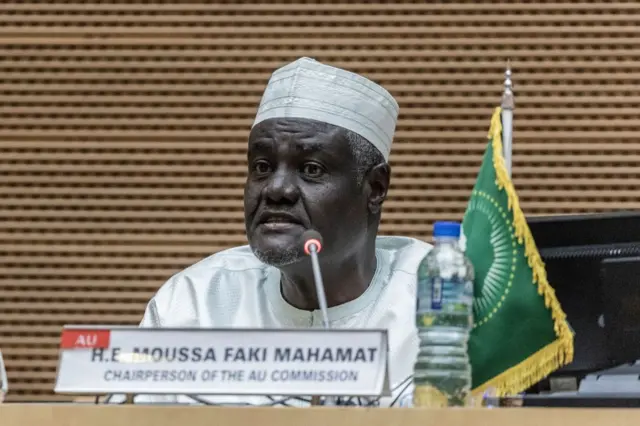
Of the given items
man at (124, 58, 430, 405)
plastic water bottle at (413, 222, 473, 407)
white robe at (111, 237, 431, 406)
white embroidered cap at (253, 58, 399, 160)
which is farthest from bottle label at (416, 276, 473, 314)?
white embroidered cap at (253, 58, 399, 160)

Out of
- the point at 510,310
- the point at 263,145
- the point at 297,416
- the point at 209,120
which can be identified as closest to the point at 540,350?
the point at 510,310

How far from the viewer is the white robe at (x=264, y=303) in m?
2.49

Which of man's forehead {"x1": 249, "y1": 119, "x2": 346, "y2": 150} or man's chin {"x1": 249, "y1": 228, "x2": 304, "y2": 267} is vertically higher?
man's forehead {"x1": 249, "y1": 119, "x2": 346, "y2": 150}

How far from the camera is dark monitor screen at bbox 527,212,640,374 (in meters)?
1.92

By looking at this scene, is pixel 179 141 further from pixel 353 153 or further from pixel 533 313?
pixel 533 313

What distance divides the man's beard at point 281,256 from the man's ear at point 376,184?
0.31 meters

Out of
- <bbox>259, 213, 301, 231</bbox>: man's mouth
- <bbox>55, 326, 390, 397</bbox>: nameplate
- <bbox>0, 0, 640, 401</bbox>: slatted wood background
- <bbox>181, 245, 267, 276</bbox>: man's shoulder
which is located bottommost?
<bbox>55, 326, 390, 397</bbox>: nameplate

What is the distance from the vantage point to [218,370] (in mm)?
1450

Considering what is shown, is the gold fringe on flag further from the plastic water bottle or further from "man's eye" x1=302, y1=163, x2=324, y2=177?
"man's eye" x1=302, y1=163, x2=324, y2=177

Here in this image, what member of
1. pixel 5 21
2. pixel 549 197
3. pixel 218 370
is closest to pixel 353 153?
pixel 218 370

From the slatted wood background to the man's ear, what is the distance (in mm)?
1791

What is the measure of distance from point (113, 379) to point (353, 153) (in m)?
1.13

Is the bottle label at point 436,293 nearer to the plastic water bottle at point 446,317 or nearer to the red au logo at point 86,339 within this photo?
the plastic water bottle at point 446,317

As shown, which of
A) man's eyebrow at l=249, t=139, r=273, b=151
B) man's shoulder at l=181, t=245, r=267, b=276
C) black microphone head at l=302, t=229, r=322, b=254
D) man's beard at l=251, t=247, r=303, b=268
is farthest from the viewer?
man's shoulder at l=181, t=245, r=267, b=276
